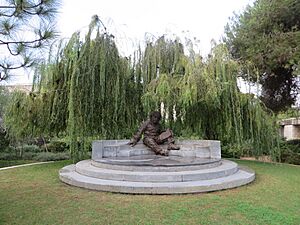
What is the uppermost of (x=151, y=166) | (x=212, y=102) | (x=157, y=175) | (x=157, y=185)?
(x=212, y=102)

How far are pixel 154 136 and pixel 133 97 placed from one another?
1.32 meters

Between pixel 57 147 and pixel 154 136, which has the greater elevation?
pixel 154 136

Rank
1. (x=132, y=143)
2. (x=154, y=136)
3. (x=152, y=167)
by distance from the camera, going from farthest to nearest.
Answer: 1. (x=154, y=136)
2. (x=132, y=143)
3. (x=152, y=167)

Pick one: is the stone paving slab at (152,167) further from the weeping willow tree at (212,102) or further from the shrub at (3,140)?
the shrub at (3,140)

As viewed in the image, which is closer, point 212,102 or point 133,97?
point 212,102

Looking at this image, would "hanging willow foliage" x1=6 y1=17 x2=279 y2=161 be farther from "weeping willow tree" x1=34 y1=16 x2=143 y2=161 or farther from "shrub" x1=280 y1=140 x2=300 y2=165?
"shrub" x1=280 y1=140 x2=300 y2=165

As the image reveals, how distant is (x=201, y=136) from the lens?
8688mm

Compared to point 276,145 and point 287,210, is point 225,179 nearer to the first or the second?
point 287,210

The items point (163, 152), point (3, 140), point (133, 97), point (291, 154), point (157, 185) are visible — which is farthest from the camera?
point (3, 140)

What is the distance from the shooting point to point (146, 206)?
405 cm

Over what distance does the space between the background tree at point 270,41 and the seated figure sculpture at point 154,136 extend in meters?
3.11

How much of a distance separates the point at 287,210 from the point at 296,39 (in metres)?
7.48

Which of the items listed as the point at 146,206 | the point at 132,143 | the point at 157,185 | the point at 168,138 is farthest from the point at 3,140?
the point at 146,206

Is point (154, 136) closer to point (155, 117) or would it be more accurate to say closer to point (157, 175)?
point (155, 117)
